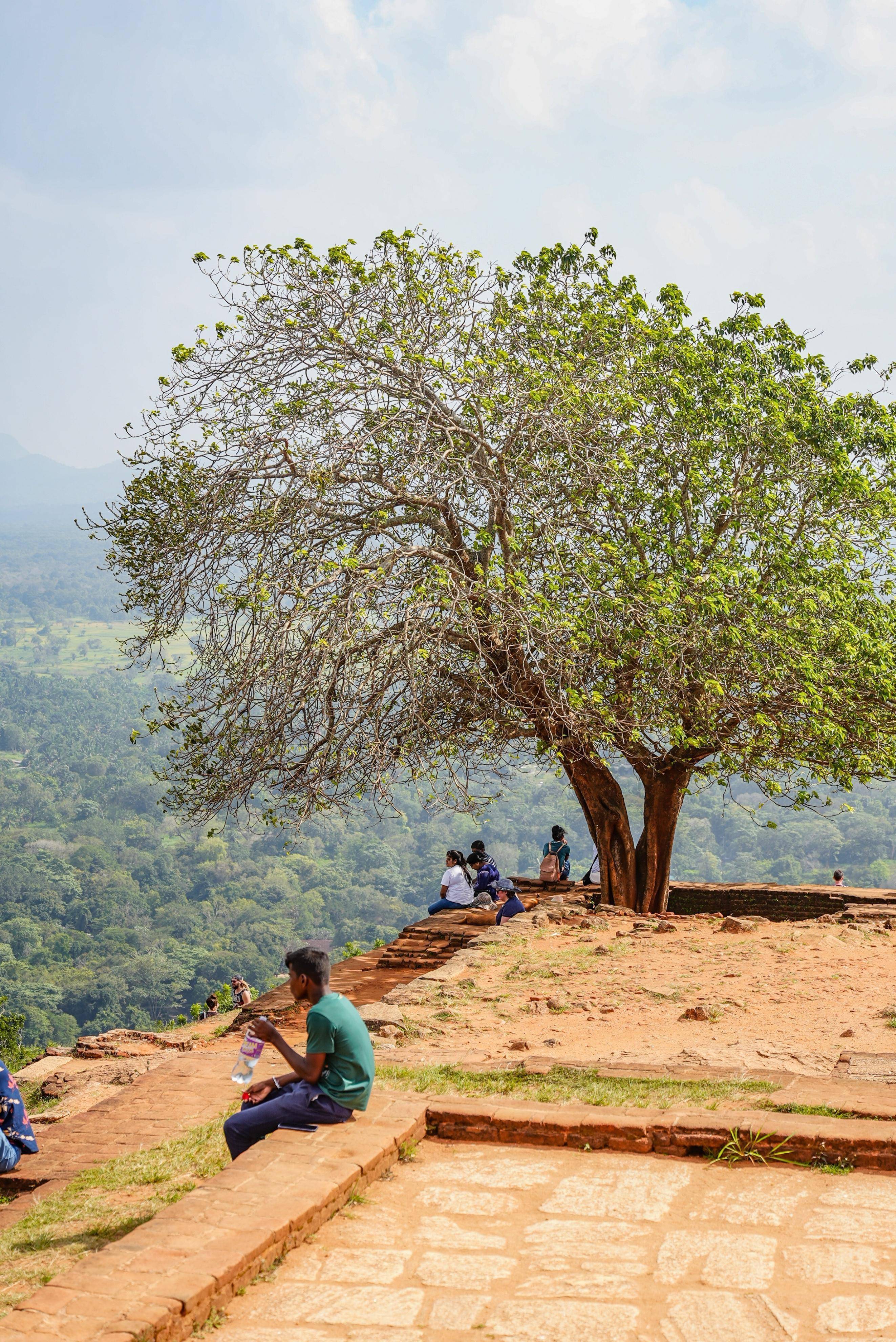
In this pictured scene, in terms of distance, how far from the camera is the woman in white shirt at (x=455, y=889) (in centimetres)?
1233

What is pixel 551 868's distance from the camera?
13484 mm

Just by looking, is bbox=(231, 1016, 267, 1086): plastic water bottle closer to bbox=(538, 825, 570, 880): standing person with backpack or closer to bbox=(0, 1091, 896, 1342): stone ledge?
bbox=(0, 1091, 896, 1342): stone ledge

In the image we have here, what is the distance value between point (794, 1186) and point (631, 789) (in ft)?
255

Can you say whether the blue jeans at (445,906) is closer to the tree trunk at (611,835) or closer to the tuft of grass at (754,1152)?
the tree trunk at (611,835)

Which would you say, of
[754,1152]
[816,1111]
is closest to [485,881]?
[816,1111]

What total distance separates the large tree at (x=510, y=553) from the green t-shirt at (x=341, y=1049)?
15.6 ft

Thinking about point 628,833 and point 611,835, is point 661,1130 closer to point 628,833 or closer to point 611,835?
point 611,835

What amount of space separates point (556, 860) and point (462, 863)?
4.76 ft

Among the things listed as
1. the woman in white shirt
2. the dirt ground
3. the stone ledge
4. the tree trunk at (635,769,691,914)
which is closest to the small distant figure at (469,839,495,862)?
the woman in white shirt

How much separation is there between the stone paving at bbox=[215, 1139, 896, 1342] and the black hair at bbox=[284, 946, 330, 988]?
0.76 metres

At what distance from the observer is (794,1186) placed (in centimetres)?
393

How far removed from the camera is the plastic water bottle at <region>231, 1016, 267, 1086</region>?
14.0 feet

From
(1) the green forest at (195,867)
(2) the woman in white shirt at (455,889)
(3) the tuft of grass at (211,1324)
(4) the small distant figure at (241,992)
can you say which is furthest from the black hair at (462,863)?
(1) the green forest at (195,867)

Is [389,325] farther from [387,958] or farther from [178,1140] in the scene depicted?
[178,1140]
